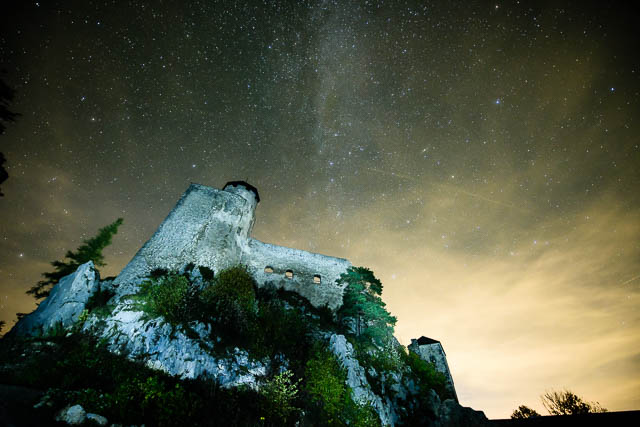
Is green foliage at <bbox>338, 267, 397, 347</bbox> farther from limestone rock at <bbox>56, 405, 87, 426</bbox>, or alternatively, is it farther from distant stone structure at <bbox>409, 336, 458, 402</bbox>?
limestone rock at <bbox>56, 405, 87, 426</bbox>

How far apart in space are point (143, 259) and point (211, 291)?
18.8 ft

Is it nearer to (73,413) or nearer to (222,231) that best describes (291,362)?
(73,413)

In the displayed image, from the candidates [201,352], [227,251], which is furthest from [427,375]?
[227,251]

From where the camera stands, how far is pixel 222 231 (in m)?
18.3

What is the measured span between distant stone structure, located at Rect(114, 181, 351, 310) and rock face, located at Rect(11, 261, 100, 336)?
1.44 meters

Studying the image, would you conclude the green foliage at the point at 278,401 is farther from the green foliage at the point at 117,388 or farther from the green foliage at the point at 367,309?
the green foliage at the point at 367,309

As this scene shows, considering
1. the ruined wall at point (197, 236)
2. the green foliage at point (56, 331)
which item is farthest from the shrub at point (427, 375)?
the green foliage at point (56, 331)

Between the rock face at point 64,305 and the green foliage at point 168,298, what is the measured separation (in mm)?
2603

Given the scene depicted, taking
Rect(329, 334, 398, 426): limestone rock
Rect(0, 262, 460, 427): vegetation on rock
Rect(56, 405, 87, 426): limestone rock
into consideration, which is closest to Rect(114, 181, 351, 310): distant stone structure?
Rect(0, 262, 460, 427): vegetation on rock

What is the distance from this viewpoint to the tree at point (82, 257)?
1802 cm

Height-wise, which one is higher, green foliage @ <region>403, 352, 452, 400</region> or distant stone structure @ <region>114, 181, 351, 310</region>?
distant stone structure @ <region>114, 181, 351, 310</region>

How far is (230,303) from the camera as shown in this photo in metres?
13.2

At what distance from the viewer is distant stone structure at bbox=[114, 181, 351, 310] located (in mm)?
15516

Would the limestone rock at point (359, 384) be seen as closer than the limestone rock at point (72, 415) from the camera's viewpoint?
No
